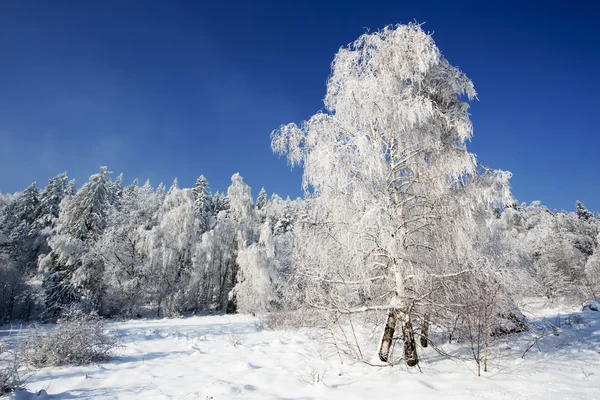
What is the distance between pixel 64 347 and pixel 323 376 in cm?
508

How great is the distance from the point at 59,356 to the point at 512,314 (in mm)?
8694

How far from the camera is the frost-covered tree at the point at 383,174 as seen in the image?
548 cm

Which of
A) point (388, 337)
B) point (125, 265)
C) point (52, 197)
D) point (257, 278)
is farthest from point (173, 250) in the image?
point (52, 197)

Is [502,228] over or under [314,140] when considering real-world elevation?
under

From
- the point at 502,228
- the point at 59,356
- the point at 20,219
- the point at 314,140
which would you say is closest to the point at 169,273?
the point at 59,356

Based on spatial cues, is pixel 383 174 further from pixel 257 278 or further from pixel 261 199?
pixel 261 199

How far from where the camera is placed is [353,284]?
5.85 meters

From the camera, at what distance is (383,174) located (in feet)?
19.5

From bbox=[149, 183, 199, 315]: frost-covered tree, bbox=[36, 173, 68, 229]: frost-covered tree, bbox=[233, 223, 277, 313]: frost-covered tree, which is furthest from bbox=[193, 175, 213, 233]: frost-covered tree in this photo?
bbox=[36, 173, 68, 229]: frost-covered tree

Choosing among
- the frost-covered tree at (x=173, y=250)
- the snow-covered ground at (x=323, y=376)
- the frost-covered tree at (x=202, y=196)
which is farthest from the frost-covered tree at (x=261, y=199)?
the snow-covered ground at (x=323, y=376)

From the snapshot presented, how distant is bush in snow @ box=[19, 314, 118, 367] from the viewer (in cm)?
564

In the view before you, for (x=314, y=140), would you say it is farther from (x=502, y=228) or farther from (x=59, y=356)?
(x=59, y=356)

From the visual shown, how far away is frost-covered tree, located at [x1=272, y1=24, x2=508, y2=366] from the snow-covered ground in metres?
0.96

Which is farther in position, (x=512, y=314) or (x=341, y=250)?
(x=341, y=250)
